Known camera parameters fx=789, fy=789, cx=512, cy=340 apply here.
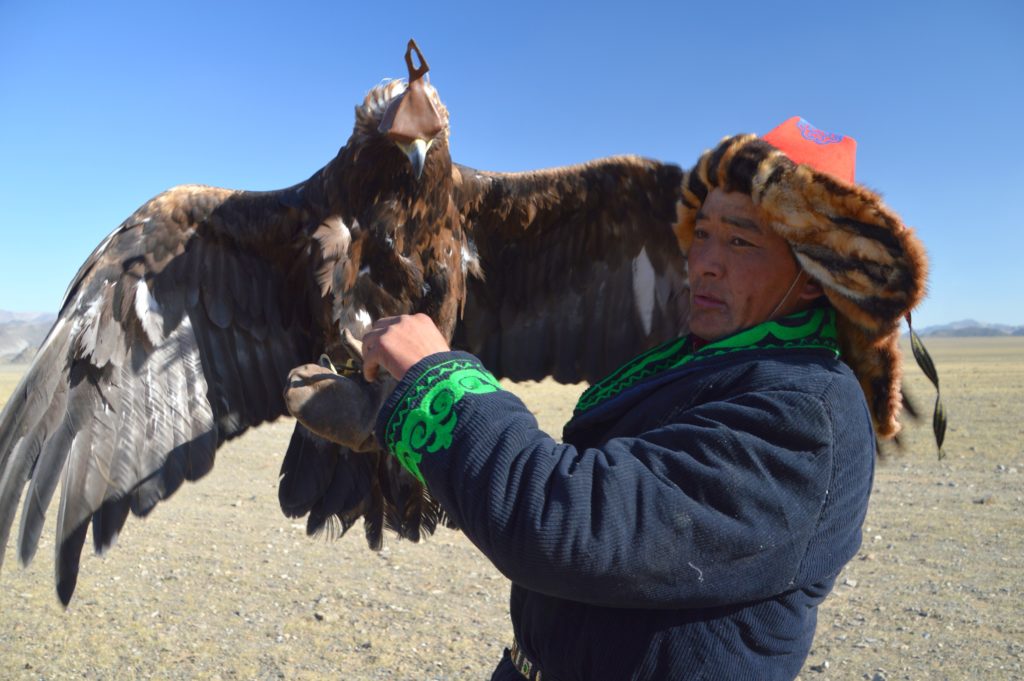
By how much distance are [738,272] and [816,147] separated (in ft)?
1.00

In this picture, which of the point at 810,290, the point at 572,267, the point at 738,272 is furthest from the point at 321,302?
the point at 810,290

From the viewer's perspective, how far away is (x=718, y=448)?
4.09ft

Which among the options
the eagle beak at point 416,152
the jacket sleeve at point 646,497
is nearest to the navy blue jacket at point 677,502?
the jacket sleeve at point 646,497

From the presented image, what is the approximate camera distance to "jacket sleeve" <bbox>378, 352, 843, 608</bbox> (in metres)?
1.20

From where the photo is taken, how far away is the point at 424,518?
390 centimetres

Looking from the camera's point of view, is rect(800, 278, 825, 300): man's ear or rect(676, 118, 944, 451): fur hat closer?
rect(676, 118, 944, 451): fur hat

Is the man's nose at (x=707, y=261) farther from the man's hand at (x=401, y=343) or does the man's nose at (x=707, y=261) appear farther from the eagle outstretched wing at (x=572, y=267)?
the eagle outstretched wing at (x=572, y=267)

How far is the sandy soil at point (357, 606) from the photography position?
14.9 feet

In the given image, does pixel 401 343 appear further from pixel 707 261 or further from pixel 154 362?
pixel 154 362

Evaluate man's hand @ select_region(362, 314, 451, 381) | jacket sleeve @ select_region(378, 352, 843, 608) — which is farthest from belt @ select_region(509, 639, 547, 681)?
man's hand @ select_region(362, 314, 451, 381)

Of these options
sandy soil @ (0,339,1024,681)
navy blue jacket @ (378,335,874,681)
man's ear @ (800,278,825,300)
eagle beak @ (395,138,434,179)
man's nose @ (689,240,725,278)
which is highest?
eagle beak @ (395,138,434,179)

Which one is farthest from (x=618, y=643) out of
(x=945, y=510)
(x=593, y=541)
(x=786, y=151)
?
(x=945, y=510)

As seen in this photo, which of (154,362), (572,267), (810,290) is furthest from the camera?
(572,267)

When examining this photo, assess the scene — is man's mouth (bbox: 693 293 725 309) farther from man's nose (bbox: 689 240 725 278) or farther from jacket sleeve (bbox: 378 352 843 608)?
jacket sleeve (bbox: 378 352 843 608)
